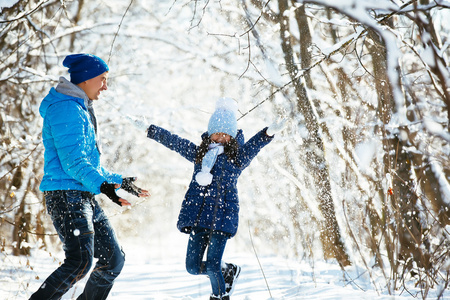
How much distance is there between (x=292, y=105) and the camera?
17.8 feet

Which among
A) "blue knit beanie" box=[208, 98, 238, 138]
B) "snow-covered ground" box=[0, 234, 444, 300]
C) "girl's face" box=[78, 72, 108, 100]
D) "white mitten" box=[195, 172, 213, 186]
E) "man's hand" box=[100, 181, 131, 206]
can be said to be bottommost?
"snow-covered ground" box=[0, 234, 444, 300]

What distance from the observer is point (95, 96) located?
99.7 inches

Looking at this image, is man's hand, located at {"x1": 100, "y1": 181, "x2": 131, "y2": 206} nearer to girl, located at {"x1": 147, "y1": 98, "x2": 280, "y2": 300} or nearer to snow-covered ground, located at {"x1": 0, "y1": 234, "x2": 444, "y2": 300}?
girl, located at {"x1": 147, "y1": 98, "x2": 280, "y2": 300}

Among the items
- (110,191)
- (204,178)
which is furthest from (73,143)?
(204,178)

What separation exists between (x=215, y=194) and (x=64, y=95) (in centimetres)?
125

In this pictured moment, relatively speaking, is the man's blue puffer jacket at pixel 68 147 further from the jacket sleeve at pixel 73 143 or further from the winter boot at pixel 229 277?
the winter boot at pixel 229 277

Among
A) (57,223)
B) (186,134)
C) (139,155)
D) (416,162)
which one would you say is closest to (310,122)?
(416,162)

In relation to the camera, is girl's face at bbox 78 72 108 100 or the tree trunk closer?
girl's face at bbox 78 72 108 100

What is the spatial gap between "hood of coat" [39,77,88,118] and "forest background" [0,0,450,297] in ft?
1.81

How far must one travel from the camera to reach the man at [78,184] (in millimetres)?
2148

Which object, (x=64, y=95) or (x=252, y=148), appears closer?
(x=64, y=95)

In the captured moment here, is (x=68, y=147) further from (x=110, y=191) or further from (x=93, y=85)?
(x=93, y=85)

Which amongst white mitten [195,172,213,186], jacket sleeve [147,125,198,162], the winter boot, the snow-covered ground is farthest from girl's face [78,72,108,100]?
the winter boot

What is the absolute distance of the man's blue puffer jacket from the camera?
85.2 inches
